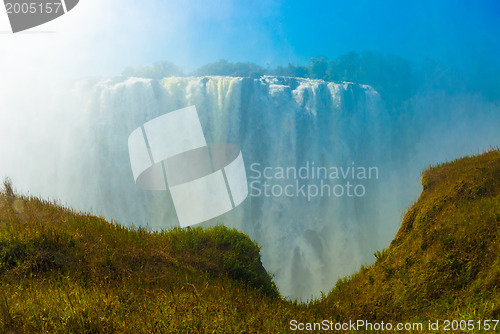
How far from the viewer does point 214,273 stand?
23.7ft

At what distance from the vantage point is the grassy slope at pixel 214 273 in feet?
11.5
